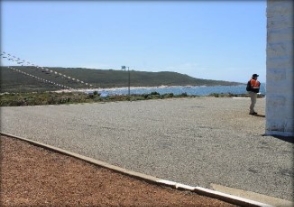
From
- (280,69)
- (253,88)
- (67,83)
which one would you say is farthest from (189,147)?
(67,83)

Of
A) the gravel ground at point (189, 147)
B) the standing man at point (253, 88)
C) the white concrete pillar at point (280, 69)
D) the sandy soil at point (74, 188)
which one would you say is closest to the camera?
the sandy soil at point (74, 188)

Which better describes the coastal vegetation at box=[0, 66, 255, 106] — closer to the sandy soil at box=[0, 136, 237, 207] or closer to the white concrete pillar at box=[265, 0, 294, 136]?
the white concrete pillar at box=[265, 0, 294, 136]

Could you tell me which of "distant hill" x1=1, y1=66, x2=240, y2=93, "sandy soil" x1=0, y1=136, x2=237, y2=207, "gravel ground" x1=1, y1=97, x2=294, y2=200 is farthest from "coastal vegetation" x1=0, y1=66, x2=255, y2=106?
"sandy soil" x1=0, y1=136, x2=237, y2=207

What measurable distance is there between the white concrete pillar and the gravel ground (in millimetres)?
512

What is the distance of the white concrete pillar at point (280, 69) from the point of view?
9.95 meters

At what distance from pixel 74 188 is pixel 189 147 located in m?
3.39

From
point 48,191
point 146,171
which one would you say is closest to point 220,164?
point 146,171

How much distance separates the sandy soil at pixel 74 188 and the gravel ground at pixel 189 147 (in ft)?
1.85

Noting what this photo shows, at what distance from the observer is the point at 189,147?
903 centimetres

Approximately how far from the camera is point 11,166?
25.3 feet

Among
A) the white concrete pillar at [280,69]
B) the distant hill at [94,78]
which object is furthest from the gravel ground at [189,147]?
the distant hill at [94,78]

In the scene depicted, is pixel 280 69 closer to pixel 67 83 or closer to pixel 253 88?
pixel 253 88

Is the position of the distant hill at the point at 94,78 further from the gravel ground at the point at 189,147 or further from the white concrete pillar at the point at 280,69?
the white concrete pillar at the point at 280,69

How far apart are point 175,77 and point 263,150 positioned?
68277 mm
